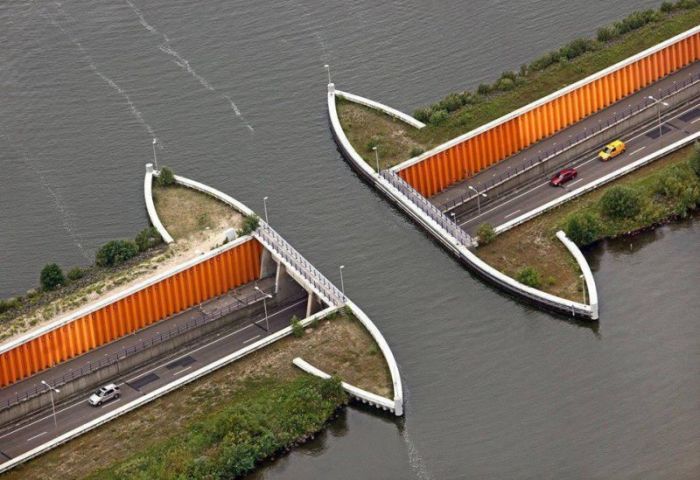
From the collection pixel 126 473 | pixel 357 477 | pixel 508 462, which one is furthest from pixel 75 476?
pixel 508 462

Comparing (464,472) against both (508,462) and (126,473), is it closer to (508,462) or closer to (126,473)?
(508,462)

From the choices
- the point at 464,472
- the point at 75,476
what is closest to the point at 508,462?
the point at 464,472

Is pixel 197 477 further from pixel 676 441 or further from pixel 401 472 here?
pixel 676 441

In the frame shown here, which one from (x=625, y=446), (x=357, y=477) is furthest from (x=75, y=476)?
(x=625, y=446)

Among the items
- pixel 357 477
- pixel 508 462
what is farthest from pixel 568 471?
pixel 357 477

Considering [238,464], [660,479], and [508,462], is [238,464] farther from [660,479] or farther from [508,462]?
[660,479]

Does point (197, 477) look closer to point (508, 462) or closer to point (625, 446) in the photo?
point (508, 462)
